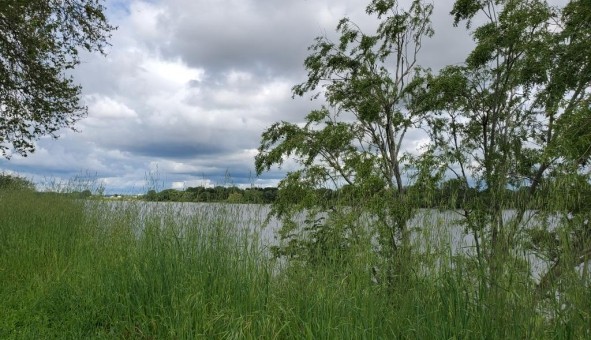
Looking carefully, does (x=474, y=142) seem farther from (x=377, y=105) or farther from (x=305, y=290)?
(x=305, y=290)

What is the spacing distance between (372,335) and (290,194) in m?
8.66

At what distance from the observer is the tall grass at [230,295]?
11.4 ft

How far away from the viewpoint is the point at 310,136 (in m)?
12.9

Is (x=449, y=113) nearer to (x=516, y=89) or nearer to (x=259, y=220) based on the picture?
(x=516, y=89)

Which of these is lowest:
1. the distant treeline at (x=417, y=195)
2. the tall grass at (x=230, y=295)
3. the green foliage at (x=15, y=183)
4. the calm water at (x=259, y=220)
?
the tall grass at (x=230, y=295)

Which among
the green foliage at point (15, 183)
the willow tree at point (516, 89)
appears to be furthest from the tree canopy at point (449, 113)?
the green foliage at point (15, 183)

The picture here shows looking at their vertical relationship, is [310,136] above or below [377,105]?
below

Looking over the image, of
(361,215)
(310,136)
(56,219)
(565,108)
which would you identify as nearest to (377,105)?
(310,136)

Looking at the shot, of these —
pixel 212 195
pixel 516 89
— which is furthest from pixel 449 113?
pixel 212 195

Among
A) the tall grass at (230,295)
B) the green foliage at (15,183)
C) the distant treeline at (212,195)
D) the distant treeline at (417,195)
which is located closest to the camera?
the tall grass at (230,295)

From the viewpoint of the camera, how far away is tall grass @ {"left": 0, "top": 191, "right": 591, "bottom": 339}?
3486mm

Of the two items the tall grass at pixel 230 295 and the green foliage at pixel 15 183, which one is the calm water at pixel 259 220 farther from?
the green foliage at pixel 15 183

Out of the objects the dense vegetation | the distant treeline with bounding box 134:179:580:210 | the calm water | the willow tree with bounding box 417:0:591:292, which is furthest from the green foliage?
the willow tree with bounding box 417:0:591:292

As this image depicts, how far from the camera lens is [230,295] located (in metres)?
4.72
